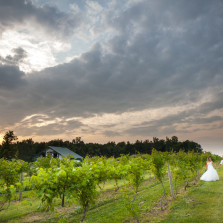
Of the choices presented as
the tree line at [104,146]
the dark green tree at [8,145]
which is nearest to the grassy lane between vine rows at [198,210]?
the dark green tree at [8,145]

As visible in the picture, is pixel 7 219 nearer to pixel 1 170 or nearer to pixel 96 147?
pixel 1 170

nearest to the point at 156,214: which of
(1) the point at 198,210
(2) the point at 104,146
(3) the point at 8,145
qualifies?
(1) the point at 198,210

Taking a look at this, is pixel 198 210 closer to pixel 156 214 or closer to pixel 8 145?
pixel 156 214

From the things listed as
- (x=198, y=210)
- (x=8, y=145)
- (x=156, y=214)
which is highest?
(x=8, y=145)

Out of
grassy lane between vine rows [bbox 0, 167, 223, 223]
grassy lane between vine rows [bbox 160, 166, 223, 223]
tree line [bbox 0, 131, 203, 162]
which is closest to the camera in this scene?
grassy lane between vine rows [bbox 160, 166, 223, 223]

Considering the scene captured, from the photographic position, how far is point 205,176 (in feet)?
48.0

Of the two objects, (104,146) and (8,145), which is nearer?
(8,145)

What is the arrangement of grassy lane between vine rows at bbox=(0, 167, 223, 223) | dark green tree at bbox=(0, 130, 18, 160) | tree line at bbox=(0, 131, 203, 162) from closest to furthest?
grassy lane between vine rows at bbox=(0, 167, 223, 223), dark green tree at bbox=(0, 130, 18, 160), tree line at bbox=(0, 131, 203, 162)

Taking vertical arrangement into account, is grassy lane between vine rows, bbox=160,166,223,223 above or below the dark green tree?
below

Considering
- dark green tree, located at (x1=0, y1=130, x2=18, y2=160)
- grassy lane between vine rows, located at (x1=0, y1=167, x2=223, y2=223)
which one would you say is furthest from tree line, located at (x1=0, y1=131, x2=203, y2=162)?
grassy lane between vine rows, located at (x1=0, y1=167, x2=223, y2=223)

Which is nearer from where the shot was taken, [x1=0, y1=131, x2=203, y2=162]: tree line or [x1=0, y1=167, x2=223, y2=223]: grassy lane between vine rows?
[x1=0, y1=167, x2=223, y2=223]: grassy lane between vine rows

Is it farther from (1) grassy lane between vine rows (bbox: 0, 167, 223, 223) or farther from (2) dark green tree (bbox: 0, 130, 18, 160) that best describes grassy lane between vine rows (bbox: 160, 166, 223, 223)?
(2) dark green tree (bbox: 0, 130, 18, 160)

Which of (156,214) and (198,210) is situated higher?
(198,210)

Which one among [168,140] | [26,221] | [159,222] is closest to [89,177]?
[159,222]
